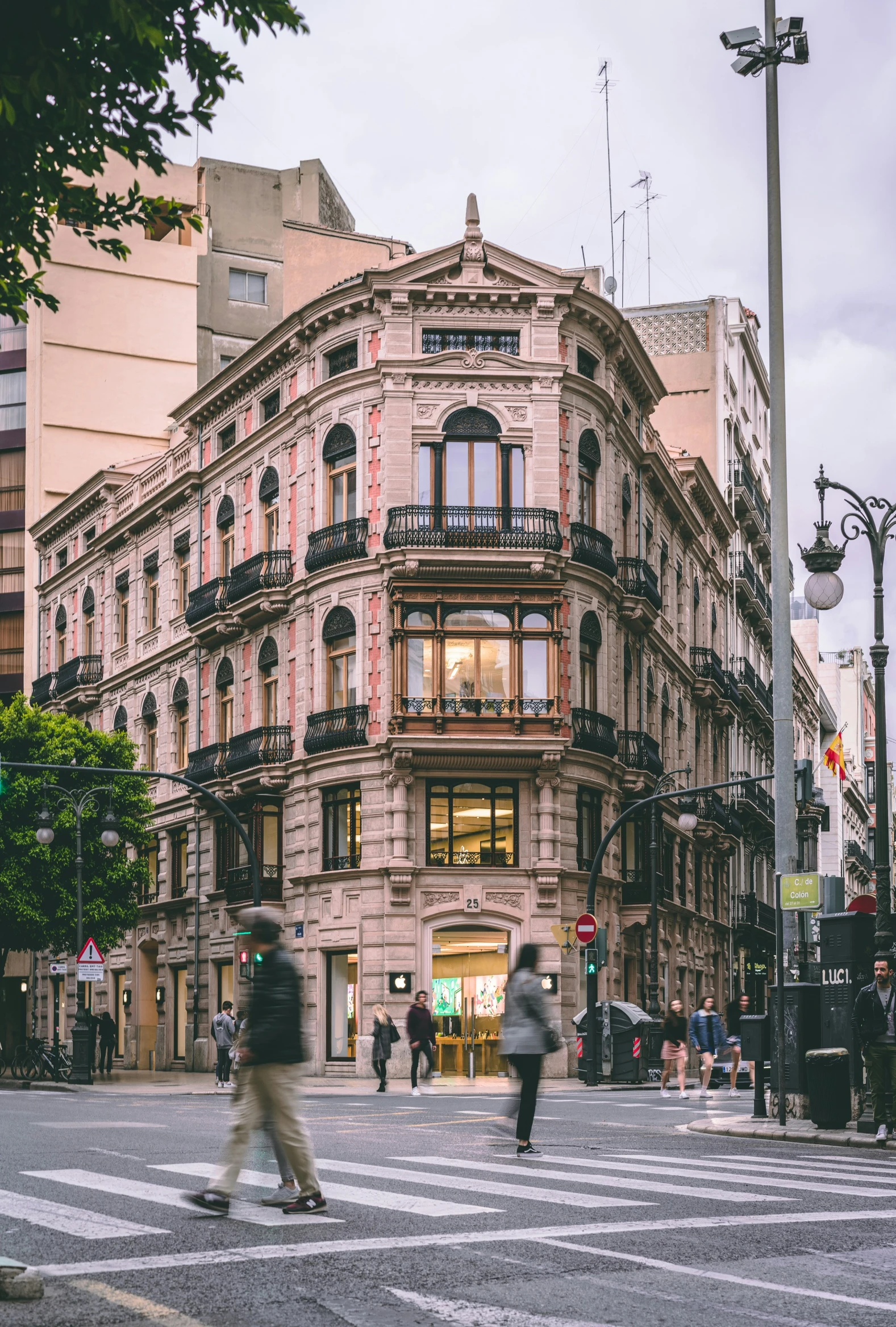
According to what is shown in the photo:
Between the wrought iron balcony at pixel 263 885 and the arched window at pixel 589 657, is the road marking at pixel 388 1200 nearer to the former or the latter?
the arched window at pixel 589 657

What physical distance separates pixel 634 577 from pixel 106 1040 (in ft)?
63.4

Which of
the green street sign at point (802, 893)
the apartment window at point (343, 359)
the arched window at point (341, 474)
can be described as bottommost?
the green street sign at point (802, 893)

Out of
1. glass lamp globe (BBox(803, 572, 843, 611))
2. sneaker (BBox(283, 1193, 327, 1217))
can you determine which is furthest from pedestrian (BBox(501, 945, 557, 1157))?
glass lamp globe (BBox(803, 572, 843, 611))

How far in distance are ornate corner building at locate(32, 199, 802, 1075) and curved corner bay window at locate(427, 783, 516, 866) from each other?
2.5 inches

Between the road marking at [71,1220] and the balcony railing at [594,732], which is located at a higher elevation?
the balcony railing at [594,732]

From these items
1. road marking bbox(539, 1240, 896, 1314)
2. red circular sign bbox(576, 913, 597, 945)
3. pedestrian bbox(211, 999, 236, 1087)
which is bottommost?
pedestrian bbox(211, 999, 236, 1087)

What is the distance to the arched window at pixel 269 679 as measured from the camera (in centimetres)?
4197

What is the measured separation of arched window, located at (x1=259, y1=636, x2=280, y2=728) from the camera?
41969 millimetres

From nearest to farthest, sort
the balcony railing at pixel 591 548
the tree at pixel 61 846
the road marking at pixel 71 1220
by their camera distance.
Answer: the road marking at pixel 71 1220
the balcony railing at pixel 591 548
the tree at pixel 61 846

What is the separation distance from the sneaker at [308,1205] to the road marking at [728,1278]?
159 cm

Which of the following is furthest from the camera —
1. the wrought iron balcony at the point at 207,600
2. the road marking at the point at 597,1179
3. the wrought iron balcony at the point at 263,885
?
the wrought iron balcony at the point at 207,600

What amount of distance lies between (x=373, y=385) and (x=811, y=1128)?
81.2ft

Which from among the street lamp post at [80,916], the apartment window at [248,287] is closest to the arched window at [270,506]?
the street lamp post at [80,916]

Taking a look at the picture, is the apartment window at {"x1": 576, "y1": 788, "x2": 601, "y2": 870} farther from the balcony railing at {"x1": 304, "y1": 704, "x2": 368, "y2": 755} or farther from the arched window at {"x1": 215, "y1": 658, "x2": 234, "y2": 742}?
the arched window at {"x1": 215, "y1": 658, "x2": 234, "y2": 742}
